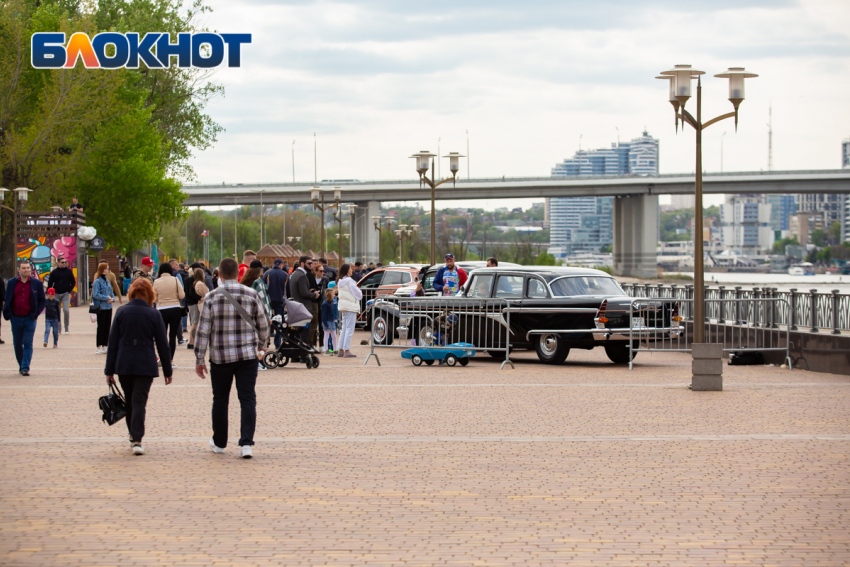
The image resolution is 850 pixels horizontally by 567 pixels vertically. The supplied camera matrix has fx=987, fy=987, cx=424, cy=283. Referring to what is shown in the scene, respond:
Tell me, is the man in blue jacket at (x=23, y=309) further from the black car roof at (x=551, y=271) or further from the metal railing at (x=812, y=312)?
the metal railing at (x=812, y=312)

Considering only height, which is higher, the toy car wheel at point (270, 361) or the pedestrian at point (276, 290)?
the pedestrian at point (276, 290)

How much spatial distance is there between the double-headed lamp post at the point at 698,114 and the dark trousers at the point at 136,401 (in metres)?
8.16

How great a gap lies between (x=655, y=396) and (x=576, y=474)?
213 inches

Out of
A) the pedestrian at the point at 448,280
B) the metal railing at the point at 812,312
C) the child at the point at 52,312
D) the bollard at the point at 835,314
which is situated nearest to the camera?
the bollard at the point at 835,314

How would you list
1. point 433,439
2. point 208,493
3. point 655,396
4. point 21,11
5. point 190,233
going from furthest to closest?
1. point 190,233
2. point 21,11
3. point 655,396
4. point 433,439
5. point 208,493

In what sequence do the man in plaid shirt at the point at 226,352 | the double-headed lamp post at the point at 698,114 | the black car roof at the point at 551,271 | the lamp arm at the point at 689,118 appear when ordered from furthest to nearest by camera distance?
the black car roof at the point at 551,271 < the lamp arm at the point at 689,118 < the double-headed lamp post at the point at 698,114 < the man in plaid shirt at the point at 226,352

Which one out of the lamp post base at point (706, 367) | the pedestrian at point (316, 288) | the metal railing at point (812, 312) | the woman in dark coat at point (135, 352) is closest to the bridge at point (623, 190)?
the pedestrian at point (316, 288)

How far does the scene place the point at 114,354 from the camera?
8859 millimetres

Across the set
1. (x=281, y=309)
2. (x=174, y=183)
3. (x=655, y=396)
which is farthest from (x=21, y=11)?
(x=655, y=396)

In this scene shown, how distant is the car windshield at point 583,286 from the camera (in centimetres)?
1747

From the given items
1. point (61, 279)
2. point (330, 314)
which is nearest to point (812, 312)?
point (330, 314)

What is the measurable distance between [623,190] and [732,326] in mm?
64388

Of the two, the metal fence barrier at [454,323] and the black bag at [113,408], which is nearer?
the black bag at [113,408]

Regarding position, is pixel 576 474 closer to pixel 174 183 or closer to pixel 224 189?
pixel 174 183
